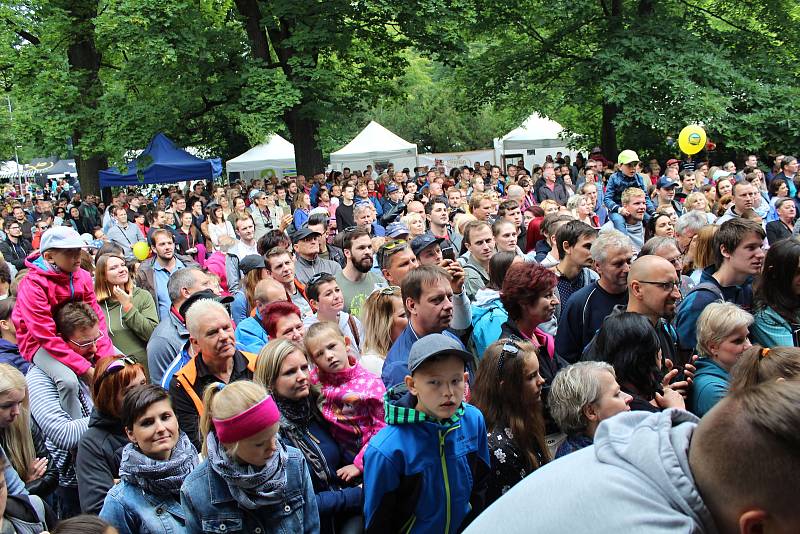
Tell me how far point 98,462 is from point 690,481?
2.96 m

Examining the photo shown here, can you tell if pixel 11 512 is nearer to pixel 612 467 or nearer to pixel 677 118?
pixel 612 467

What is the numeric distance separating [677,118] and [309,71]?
9217 millimetres

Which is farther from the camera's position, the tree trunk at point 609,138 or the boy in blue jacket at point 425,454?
the tree trunk at point 609,138

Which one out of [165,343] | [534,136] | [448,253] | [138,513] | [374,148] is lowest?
[138,513]

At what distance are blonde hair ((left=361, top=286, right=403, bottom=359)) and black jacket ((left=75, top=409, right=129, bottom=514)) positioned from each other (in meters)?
1.58

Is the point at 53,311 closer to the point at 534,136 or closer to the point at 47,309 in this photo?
the point at 47,309

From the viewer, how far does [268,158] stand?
72.5ft

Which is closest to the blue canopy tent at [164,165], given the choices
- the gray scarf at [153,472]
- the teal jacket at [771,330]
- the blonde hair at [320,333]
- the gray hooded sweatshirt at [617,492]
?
the blonde hair at [320,333]

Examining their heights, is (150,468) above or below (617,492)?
below

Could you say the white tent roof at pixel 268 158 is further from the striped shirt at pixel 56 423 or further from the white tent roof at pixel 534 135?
the striped shirt at pixel 56 423

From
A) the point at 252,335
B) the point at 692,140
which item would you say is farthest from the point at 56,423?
the point at 692,140

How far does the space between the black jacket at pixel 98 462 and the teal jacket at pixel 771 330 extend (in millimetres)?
3520

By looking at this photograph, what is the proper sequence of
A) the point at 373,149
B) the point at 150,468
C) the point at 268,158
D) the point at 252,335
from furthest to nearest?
the point at 373,149
the point at 268,158
the point at 252,335
the point at 150,468

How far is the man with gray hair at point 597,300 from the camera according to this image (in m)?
4.53
